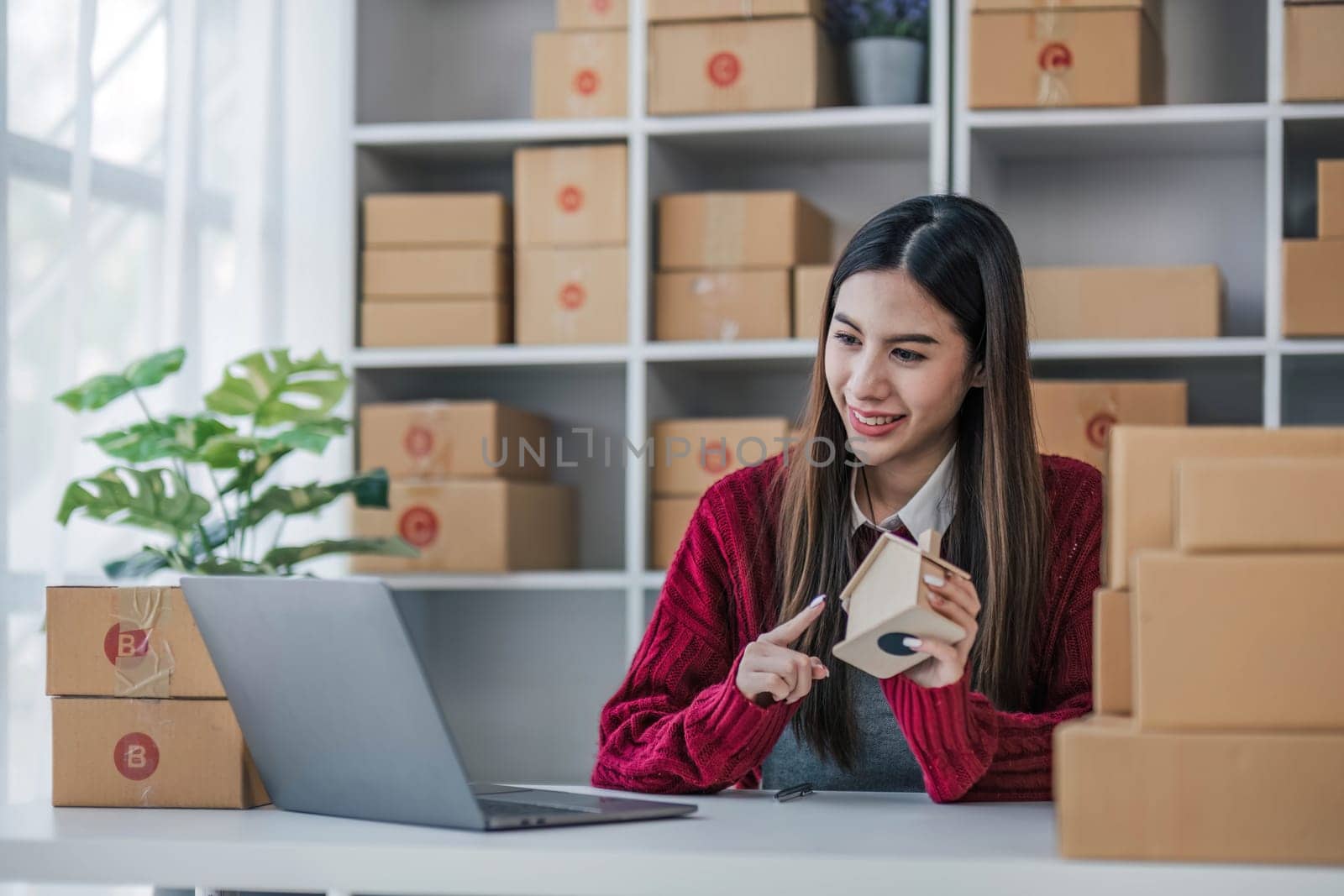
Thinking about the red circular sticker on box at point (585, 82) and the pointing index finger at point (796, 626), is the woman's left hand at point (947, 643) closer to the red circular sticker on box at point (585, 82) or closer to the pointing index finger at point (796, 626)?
the pointing index finger at point (796, 626)

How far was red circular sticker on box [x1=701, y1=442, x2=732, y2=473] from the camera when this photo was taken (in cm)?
274

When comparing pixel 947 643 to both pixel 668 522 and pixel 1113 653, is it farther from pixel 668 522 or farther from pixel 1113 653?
pixel 668 522

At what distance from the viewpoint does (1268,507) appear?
3.27 feet

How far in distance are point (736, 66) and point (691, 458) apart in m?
0.70

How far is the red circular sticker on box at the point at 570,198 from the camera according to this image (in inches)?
110

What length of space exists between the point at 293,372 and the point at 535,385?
0.79 metres

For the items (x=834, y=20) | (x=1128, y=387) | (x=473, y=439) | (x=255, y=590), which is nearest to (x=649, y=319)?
(x=473, y=439)

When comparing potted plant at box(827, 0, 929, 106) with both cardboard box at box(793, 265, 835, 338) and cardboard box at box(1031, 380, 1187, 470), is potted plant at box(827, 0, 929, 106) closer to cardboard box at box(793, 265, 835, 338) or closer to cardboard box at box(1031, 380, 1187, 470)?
cardboard box at box(793, 265, 835, 338)

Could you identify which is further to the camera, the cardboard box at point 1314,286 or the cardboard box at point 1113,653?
the cardboard box at point 1314,286

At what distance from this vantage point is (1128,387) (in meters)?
2.57

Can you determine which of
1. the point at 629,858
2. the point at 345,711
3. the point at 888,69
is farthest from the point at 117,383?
the point at 888,69

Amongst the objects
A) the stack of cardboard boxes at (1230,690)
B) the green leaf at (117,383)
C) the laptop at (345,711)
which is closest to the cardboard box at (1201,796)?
the stack of cardboard boxes at (1230,690)

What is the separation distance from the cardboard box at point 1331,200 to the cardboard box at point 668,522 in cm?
114

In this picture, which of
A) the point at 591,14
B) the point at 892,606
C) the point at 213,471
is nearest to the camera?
the point at 892,606
